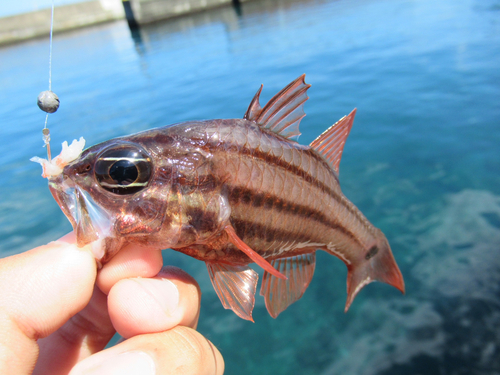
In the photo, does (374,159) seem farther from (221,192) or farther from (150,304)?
(150,304)

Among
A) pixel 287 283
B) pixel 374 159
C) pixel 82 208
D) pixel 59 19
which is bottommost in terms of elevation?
pixel 374 159

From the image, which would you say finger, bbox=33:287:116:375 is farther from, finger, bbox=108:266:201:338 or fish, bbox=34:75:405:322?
fish, bbox=34:75:405:322

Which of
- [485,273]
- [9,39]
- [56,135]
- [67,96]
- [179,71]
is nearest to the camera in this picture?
[485,273]

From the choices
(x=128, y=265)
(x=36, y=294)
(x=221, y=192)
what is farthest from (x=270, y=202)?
(x=36, y=294)

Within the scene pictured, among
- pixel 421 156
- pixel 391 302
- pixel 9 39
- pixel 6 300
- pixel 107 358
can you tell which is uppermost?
pixel 9 39

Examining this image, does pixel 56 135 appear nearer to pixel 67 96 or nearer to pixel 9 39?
pixel 67 96

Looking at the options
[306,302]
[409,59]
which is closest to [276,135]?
[306,302]

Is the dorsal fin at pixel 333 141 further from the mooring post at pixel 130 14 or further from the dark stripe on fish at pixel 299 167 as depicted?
the mooring post at pixel 130 14
